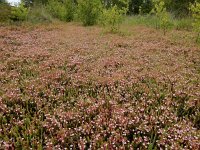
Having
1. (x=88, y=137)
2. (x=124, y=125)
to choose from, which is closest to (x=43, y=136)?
(x=88, y=137)

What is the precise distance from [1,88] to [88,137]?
12.0 feet

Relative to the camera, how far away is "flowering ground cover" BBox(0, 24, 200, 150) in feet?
15.9

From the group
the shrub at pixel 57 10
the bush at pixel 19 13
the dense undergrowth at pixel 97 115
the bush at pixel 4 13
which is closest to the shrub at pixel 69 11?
the shrub at pixel 57 10

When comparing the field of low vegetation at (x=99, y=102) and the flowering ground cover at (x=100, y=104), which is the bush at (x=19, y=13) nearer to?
the field of low vegetation at (x=99, y=102)

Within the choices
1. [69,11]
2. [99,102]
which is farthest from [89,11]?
[99,102]

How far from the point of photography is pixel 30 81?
25.9 ft

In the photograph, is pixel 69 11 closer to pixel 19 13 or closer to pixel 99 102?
pixel 19 13

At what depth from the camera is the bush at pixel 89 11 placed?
1156 inches

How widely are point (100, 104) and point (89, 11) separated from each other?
2488 centimetres

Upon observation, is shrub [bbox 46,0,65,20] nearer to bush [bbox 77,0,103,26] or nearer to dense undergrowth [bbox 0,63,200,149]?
bush [bbox 77,0,103,26]

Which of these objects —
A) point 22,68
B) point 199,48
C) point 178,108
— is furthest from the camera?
point 199,48

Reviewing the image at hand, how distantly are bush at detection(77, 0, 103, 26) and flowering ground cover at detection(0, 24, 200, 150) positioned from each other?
19223 millimetres

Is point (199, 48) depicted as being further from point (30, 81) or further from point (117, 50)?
point (30, 81)

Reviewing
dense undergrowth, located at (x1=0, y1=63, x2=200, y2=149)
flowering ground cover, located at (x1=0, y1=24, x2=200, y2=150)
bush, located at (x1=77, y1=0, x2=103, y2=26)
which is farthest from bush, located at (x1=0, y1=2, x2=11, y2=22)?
dense undergrowth, located at (x1=0, y1=63, x2=200, y2=149)
